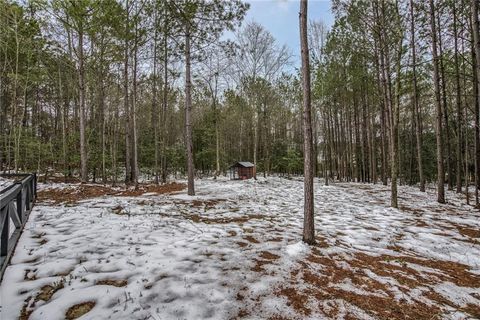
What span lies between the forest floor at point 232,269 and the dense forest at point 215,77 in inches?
172

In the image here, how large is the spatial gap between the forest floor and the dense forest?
4371mm

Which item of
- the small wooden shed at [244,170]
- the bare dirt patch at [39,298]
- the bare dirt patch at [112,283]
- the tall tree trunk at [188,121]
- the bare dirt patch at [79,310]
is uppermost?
the tall tree trunk at [188,121]

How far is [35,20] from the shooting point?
1290cm

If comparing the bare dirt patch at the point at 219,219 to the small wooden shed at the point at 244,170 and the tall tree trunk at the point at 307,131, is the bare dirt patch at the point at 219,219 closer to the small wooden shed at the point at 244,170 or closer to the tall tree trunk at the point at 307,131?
the tall tree trunk at the point at 307,131

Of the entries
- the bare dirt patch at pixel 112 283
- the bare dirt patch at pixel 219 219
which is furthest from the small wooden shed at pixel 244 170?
the bare dirt patch at pixel 112 283

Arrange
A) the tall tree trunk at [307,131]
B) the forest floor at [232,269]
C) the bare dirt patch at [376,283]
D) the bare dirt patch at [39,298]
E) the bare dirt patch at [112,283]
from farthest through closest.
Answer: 1. the tall tree trunk at [307,131]
2. the bare dirt patch at [112,283]
3. the bare dirt patch at [376,283]
4. the forest floor at [232,269]
5. the bare dirt patch at [39,298]

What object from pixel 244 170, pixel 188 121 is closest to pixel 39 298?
pixel 188 121

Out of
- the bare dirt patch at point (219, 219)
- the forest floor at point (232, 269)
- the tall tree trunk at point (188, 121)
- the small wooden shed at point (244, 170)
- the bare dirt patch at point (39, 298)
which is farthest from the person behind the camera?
the small wooden shed at point (244, 170)

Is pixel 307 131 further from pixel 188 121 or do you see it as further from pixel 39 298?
pixel 188 121

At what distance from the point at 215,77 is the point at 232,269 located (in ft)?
58.6

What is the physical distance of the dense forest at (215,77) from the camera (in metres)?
9.62

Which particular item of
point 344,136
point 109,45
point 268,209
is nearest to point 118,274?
point 268,209

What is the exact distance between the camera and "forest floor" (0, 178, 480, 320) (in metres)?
2.51

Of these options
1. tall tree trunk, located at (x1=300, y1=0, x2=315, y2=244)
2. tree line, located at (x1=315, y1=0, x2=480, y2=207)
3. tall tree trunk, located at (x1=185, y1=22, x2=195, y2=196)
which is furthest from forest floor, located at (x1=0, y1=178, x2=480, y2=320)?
tree line, located at (x1=315, y1=0, x2=480, y2=207)
